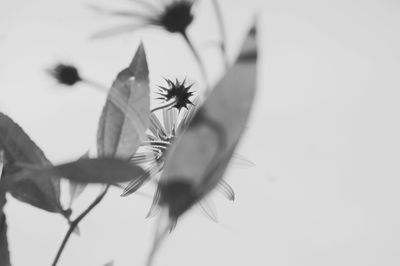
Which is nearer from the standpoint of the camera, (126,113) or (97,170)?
(97,170)

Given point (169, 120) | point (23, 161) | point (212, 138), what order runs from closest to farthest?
point (212, 138)
point (23, 161)
point (169, 120)

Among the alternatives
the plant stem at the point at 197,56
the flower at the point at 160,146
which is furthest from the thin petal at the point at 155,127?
the plant stem at the point at 197,56

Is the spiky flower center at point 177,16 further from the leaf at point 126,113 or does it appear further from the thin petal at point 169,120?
the thin petal at point 169,120

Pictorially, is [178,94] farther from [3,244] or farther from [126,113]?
[3,244]

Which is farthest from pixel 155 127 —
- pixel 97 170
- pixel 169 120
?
pixel 97 170

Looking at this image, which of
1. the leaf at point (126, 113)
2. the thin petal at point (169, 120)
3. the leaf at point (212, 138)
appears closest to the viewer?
the leaf at point (212, 138)

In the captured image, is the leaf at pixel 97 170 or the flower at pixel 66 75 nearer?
the leaf at pixel 97 170

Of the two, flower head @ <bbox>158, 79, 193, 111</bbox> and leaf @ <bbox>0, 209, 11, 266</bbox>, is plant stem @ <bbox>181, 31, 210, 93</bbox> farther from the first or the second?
leaf @ <bbox>0, 209, 11, 266</bbox>
